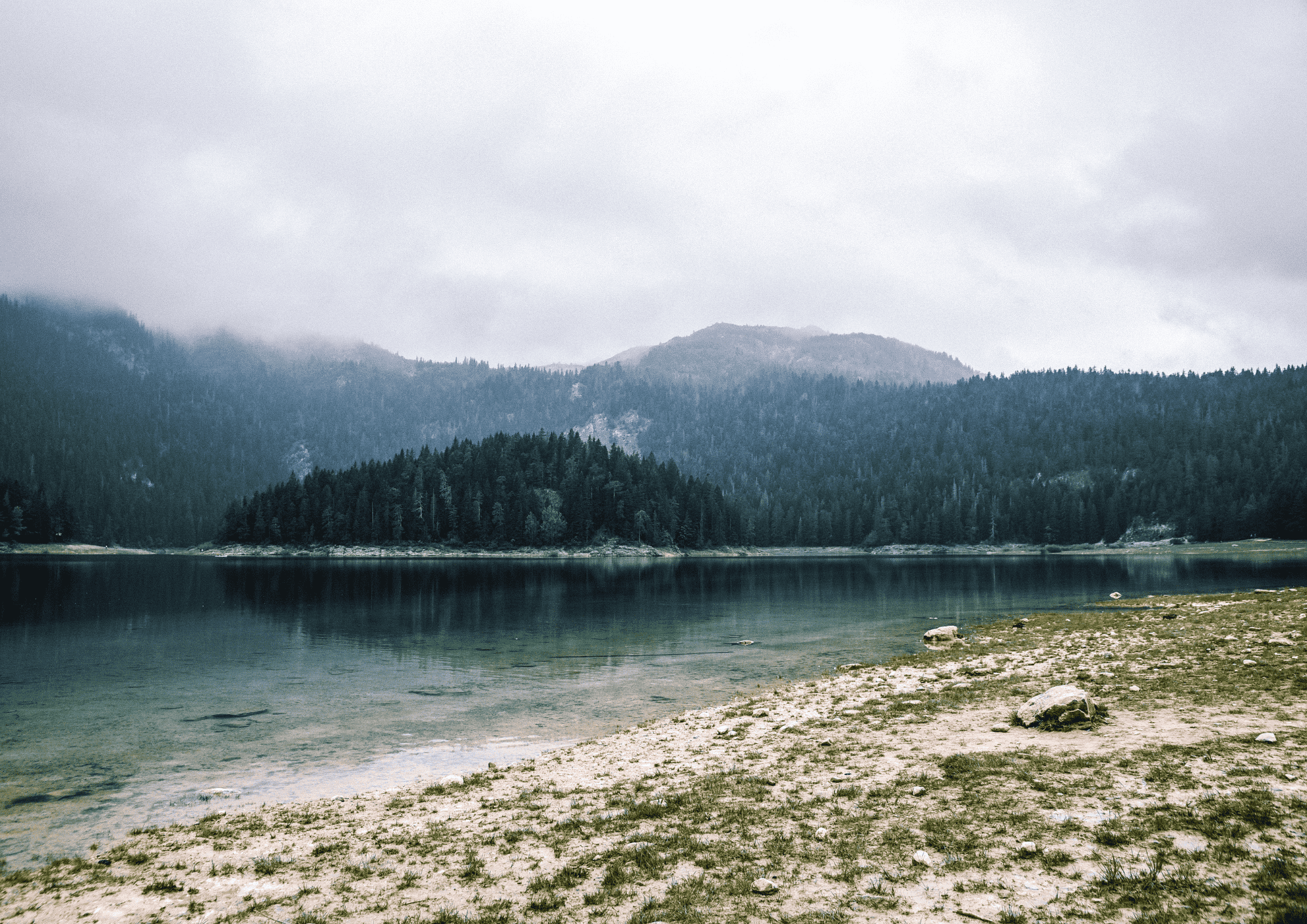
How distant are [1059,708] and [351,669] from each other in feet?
84.4

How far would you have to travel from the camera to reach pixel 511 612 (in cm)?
5056

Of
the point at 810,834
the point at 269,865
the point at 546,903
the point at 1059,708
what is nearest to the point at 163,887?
the point at 269,865

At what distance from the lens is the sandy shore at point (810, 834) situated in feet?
25.5

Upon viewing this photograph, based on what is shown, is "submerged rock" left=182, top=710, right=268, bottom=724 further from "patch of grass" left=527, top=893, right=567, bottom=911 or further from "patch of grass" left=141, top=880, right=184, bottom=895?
"patch of grass" left=527, top=893, right=567, bottom=911

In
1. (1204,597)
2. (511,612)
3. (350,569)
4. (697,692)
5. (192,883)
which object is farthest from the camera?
(350,569)

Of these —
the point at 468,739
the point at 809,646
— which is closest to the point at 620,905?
the point at 468,739

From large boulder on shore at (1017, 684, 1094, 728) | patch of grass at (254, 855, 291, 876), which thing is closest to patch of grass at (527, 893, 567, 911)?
patch of grass at (254, 855, 291, 876)

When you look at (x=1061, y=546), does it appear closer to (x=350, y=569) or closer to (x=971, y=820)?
(x=350, y=569)

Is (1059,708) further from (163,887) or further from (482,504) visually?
(482,504)

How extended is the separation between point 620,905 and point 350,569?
107m

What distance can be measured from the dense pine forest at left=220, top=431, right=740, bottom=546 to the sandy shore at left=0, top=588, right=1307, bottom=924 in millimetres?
148115

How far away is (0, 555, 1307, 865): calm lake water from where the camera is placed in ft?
52.7

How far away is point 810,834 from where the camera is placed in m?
10.0

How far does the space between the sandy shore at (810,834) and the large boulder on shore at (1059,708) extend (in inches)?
15.3
